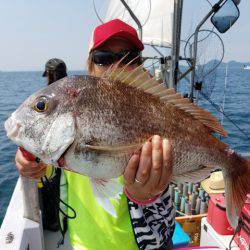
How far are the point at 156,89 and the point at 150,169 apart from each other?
40 cm

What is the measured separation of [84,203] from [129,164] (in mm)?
641

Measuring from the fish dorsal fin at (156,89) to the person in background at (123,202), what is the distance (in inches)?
8.9

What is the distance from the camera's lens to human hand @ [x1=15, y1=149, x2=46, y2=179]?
1890 mm

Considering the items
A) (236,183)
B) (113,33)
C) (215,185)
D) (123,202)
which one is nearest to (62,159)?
(123,202)

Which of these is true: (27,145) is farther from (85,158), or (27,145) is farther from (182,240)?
(182,240)

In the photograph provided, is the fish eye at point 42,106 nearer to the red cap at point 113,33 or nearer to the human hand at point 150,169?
the human hand at point 150,169

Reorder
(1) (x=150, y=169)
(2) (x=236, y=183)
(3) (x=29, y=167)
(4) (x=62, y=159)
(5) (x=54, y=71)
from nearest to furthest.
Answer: (4) (x=62, y=159)
(1) (x=150, y=169)
(2) (x=236, y=183)
(3) (x=29, y=167)
(5) (x=54, y=71)

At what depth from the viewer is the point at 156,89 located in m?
1.65

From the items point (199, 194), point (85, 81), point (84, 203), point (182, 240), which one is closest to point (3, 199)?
point (199, 194)

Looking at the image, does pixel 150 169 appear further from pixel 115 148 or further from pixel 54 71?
pixel 54 71

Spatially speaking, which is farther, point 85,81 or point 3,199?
point 3,199

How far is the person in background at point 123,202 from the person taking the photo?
5.49 feet

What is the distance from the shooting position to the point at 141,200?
1.81m

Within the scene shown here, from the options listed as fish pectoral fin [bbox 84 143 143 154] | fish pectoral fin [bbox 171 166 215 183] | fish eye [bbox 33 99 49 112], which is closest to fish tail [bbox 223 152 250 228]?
fish pectoral fin [bbox 171 166 215 183]
